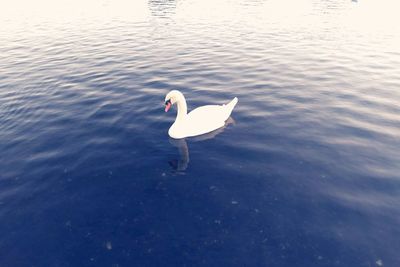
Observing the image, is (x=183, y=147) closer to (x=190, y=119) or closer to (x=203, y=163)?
(x=190, y=119)

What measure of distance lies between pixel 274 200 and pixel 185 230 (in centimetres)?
366

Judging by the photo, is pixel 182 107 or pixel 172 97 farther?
pixel 182 107

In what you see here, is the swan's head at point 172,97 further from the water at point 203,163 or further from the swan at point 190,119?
the water at point 203,163

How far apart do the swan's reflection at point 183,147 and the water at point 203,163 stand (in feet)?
0.30

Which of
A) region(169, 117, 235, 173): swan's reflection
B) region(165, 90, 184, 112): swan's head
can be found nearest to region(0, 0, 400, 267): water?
region(169, 117, 235, 173): swan's reflection

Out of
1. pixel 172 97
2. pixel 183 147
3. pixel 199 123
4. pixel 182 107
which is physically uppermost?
pixel 172 97

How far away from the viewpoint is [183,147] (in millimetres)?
13758

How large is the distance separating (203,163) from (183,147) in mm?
1779

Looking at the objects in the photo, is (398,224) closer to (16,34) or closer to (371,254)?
(371,254)

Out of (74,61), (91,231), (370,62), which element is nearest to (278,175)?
(91,231)

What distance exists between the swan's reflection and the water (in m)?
0.09

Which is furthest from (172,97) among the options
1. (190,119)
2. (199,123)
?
(199,123)

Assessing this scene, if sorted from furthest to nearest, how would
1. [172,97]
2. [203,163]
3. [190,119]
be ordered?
[190,119]
[172,97]
[203,163]

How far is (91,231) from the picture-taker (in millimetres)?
9250
